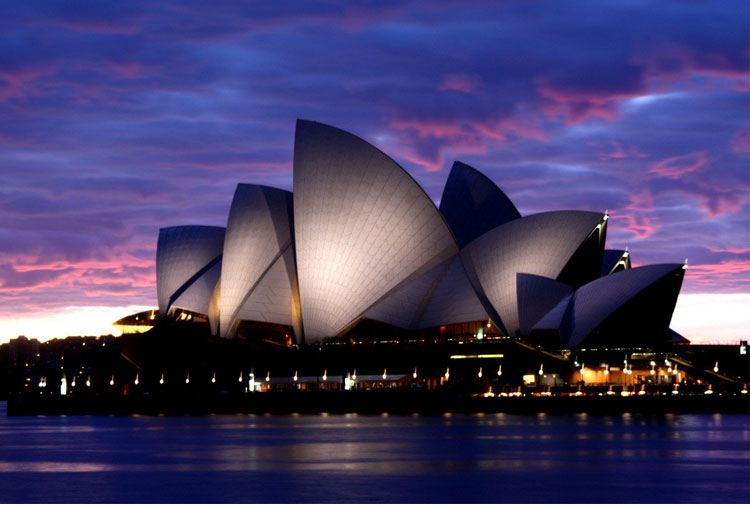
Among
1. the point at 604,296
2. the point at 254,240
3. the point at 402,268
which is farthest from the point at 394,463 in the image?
the point at 254,240

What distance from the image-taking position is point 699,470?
34125 millimetres

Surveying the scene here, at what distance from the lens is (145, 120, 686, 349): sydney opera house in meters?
69.1

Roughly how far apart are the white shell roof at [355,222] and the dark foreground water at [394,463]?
607 inches

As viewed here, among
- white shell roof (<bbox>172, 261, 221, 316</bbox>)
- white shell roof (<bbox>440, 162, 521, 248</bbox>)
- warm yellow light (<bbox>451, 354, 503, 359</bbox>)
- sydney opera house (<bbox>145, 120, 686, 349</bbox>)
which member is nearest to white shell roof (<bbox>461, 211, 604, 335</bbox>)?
sydney opera house (<bbox>145, 120, 686, 349</bbox>)

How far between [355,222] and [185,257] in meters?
21.7

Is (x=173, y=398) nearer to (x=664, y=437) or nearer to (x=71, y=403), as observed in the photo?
(x=71, y=403)

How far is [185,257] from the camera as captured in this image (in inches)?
3396

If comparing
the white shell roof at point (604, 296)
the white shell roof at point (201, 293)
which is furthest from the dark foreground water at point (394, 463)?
the white shell roof at point (201, 293)

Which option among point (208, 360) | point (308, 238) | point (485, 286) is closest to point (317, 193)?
point (308, 238)

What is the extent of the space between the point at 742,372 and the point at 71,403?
5200cm

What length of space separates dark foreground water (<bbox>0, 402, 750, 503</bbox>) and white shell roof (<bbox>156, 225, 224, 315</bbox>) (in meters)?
28.4

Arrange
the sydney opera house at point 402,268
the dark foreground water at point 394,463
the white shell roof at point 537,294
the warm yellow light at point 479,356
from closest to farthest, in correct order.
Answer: the dark foreground water at point 394,463 < the sydney opera house at point 402,268 < the white shell roof at point 537,294 < the warm yellow light at point 479,356

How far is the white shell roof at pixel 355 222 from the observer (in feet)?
227

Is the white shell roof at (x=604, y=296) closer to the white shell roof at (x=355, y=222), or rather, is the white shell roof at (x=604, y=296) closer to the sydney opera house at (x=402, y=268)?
the sydney opera house at (x=402, y=268)
